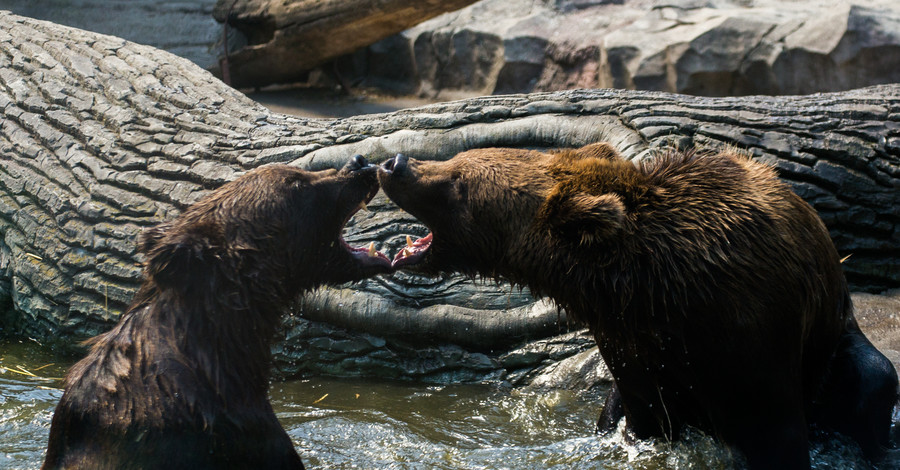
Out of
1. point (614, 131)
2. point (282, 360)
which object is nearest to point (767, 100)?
point (614, 131)

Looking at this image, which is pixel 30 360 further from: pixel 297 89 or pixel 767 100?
pixel 297 89

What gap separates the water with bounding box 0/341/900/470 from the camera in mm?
4402

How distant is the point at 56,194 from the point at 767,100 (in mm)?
5594

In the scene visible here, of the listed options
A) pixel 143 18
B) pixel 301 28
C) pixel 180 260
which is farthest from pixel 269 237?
pixel 143 18

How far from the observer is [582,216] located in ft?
12.3

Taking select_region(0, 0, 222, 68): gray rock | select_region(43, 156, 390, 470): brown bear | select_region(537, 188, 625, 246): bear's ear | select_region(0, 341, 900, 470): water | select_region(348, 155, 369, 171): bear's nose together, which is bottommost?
select_region(0, 341, 900, 470): water

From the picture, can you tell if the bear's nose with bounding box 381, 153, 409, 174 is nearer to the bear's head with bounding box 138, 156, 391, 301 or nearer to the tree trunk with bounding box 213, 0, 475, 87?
the bear's head with bounding box 138, 156, 391, 301

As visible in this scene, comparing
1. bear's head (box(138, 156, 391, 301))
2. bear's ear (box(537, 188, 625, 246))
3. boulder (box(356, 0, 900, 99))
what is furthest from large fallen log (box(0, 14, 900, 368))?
boulder (box(356, 0, 900, 99))

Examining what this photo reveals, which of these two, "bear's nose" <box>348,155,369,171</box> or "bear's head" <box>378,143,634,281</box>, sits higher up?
"bear's nose" <box>348,155,369,171</box>

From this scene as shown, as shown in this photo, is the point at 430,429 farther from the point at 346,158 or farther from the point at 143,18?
the point at 143,18

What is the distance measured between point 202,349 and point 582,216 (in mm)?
1794

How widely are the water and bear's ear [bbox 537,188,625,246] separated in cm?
126

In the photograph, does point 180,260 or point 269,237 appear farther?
point 269,237

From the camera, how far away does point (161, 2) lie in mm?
14500
